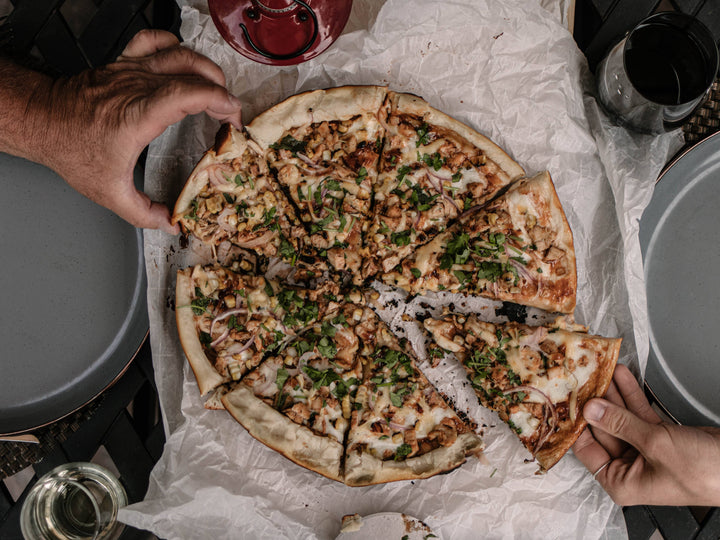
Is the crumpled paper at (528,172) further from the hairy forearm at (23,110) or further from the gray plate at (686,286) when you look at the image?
the hairy forearm at (23,110)

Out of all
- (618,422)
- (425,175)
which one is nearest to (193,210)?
(425,175)

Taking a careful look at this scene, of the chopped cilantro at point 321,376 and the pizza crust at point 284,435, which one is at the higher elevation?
the chopped cilantro at point 321,376

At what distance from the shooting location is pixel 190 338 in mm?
3227

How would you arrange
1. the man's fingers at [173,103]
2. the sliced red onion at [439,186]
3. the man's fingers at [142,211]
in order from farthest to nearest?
the sliced red onion at [439,186] < the man's fingers at [142,211] < the man's fingers at [173,103]

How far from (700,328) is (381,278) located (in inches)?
86.8

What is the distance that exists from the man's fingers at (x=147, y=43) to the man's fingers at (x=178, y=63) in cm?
5

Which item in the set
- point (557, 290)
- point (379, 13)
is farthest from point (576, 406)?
point (379, 13)

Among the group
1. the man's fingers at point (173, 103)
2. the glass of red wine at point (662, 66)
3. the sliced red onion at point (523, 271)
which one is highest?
the glass of red wine at point (662, 66)

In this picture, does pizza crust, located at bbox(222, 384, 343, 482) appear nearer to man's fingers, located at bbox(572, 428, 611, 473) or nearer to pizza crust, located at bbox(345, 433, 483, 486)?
pizza crust, located at bbox(345, 433, 483, 486)

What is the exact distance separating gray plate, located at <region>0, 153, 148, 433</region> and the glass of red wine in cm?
336

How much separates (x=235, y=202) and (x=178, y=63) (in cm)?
91

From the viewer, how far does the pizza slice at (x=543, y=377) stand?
3.24m

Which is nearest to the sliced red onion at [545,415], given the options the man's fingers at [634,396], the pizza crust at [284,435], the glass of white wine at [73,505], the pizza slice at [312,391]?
the man's fingers at [634,396]

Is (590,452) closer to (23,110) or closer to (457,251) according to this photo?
(457,251)
